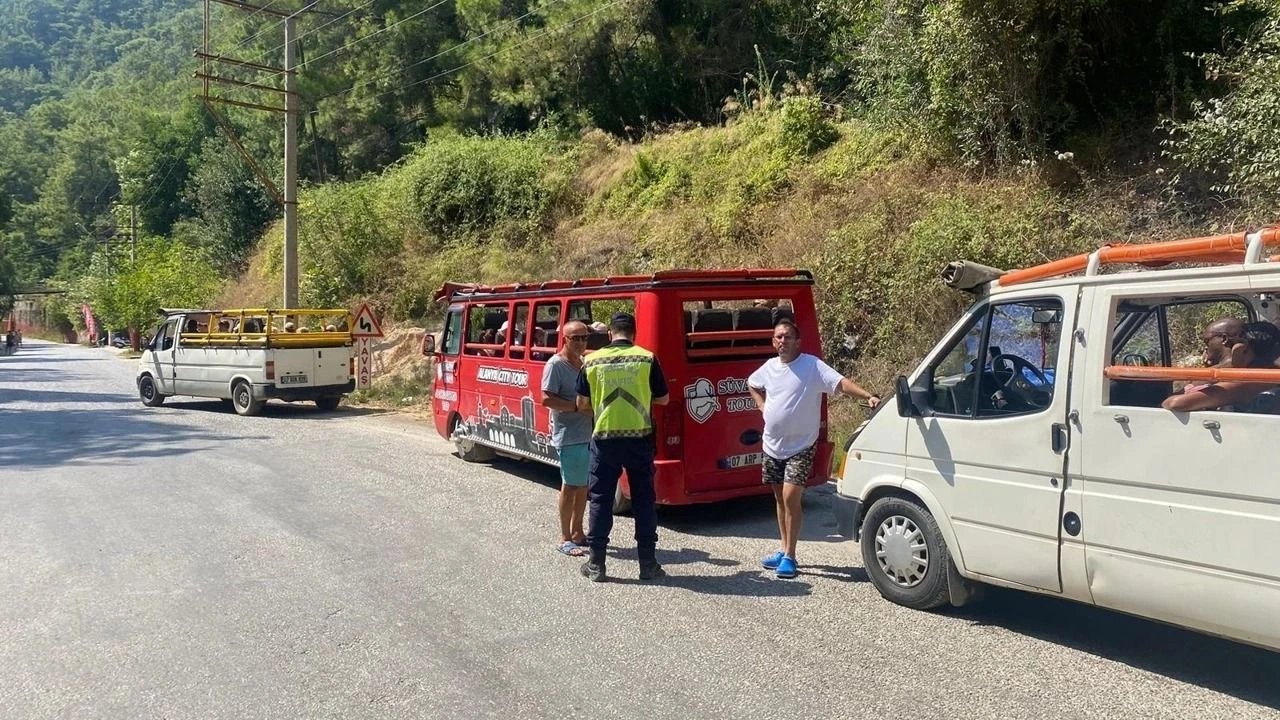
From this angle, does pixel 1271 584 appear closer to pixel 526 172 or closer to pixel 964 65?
pixel 964 65

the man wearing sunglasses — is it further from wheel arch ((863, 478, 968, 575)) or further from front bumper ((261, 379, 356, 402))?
front bumper ((261, 379, 356, 402))

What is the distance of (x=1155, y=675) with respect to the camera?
4.62 metres

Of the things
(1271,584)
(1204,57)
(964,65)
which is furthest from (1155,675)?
(964,65)

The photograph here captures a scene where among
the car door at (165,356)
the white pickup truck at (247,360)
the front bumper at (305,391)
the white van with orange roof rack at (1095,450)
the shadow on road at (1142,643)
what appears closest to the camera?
the white van with orange roof rack at (1095,450)

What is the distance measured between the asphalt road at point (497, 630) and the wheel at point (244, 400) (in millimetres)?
7755

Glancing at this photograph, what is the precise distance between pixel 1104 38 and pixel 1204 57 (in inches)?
96.1

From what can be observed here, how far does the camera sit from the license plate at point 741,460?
308 inches

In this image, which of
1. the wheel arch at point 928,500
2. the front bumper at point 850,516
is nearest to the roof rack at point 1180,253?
the wheel arch at point 928,500

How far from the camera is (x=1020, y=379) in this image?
5.21 m

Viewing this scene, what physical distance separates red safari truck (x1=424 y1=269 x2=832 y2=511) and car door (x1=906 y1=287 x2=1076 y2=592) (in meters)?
2.37

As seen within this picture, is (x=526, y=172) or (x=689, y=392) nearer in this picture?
(x=689, y=392)

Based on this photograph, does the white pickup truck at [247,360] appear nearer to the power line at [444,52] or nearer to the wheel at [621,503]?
the wheel at [621,503]

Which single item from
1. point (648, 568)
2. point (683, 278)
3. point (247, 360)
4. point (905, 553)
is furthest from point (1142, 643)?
point (247, 360)

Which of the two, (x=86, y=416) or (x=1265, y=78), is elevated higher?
(x=1265, y=78)
